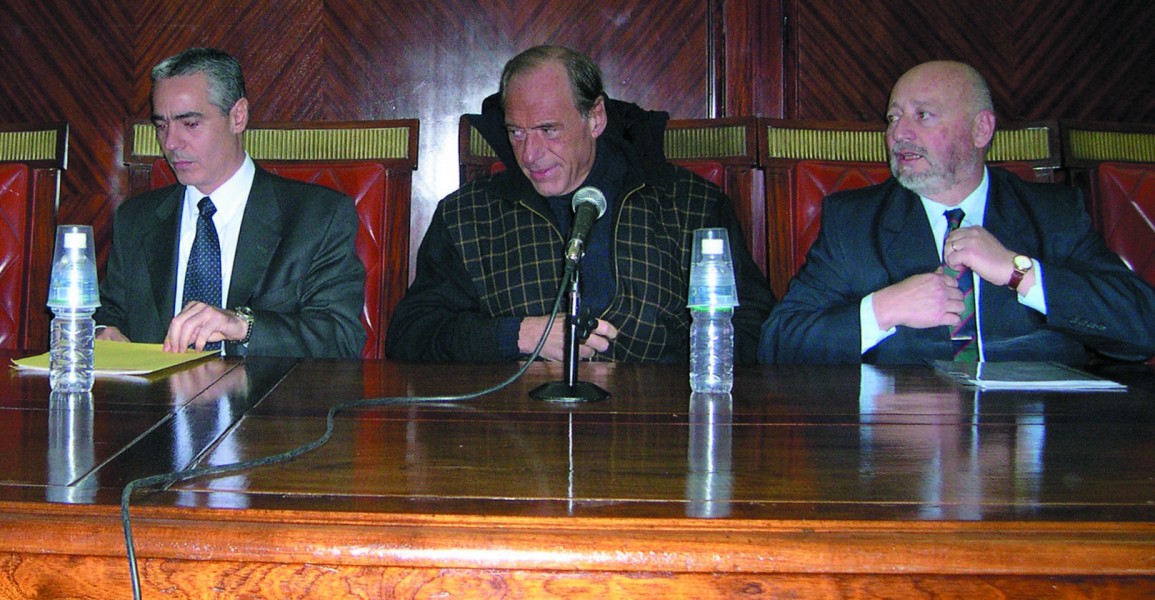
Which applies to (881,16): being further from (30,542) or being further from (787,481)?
(30,542)

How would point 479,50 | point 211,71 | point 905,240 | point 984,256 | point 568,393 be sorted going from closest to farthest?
point 568,393, point 984,256, point 905,240, point 211,71, point 479,50

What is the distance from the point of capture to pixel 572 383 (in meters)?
1.40

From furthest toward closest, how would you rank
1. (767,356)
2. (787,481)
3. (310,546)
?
(767,356)
(787,481)
(310,546)

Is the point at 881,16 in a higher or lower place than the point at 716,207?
higher

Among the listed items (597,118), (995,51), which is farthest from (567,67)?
(995,51)

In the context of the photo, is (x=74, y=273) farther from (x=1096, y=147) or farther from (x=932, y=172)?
(x=1096, y=147)

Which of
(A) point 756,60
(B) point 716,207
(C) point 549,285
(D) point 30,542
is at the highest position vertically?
(A) point 756,60

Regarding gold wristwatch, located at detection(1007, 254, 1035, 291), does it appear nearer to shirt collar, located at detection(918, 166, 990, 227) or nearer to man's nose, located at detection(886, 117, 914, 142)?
shirt collar, located at detection(918, 166, 990, 227)

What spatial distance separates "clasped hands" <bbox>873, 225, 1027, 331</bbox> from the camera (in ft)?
6.17

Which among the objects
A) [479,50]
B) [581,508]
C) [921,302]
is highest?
[479,50]

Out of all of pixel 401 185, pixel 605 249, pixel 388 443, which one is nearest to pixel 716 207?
pixel 605 249

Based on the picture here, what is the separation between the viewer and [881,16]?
3092 millimetres

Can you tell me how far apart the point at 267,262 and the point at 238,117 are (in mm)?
411

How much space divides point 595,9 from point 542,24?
0.16 m
